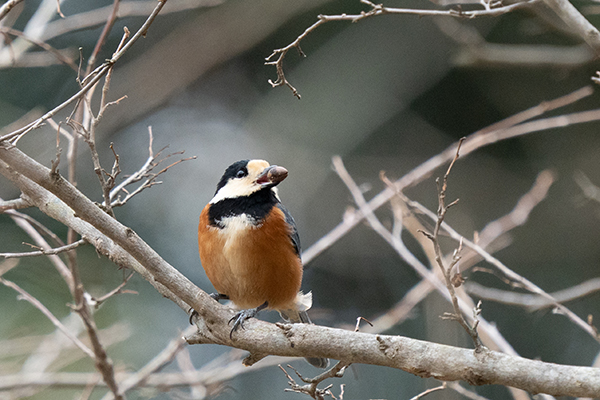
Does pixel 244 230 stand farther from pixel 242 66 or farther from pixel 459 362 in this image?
pixel 242 66

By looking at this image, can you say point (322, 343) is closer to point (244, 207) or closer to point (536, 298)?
point (244, 207)

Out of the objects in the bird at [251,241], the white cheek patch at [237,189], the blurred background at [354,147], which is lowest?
the bird at [251,241]

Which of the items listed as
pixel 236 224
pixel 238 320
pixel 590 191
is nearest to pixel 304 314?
pixel 236 224

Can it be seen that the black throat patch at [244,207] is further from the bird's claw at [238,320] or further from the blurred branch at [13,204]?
the blurred branch at [13,204]

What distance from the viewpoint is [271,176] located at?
3.42 meters

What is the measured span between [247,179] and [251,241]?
0.45 metres

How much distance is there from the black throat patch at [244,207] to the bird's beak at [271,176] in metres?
0.07

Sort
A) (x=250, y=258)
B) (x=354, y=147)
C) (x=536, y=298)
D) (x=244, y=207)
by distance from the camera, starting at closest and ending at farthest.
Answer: (x=250, y=258) < (x=244, y=207) < (x=536, y=298) < (x=354, y=147)

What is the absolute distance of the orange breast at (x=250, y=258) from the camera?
327 centimetres

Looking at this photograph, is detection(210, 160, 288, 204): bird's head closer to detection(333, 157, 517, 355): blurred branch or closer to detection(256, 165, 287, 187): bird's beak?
detection(256, 165, 287, 187): bird's beak

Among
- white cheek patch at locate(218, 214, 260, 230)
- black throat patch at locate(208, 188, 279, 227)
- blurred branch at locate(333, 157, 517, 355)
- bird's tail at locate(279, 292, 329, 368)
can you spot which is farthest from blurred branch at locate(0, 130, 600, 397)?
bird's tail at locate(279, 292, 329, 368)

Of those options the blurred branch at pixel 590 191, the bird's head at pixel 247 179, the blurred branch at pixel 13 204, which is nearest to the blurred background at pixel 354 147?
the blurred branch at pixel 590 191

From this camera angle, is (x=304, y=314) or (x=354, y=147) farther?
(x=354, y=147)

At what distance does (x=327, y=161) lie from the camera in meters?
7.91
